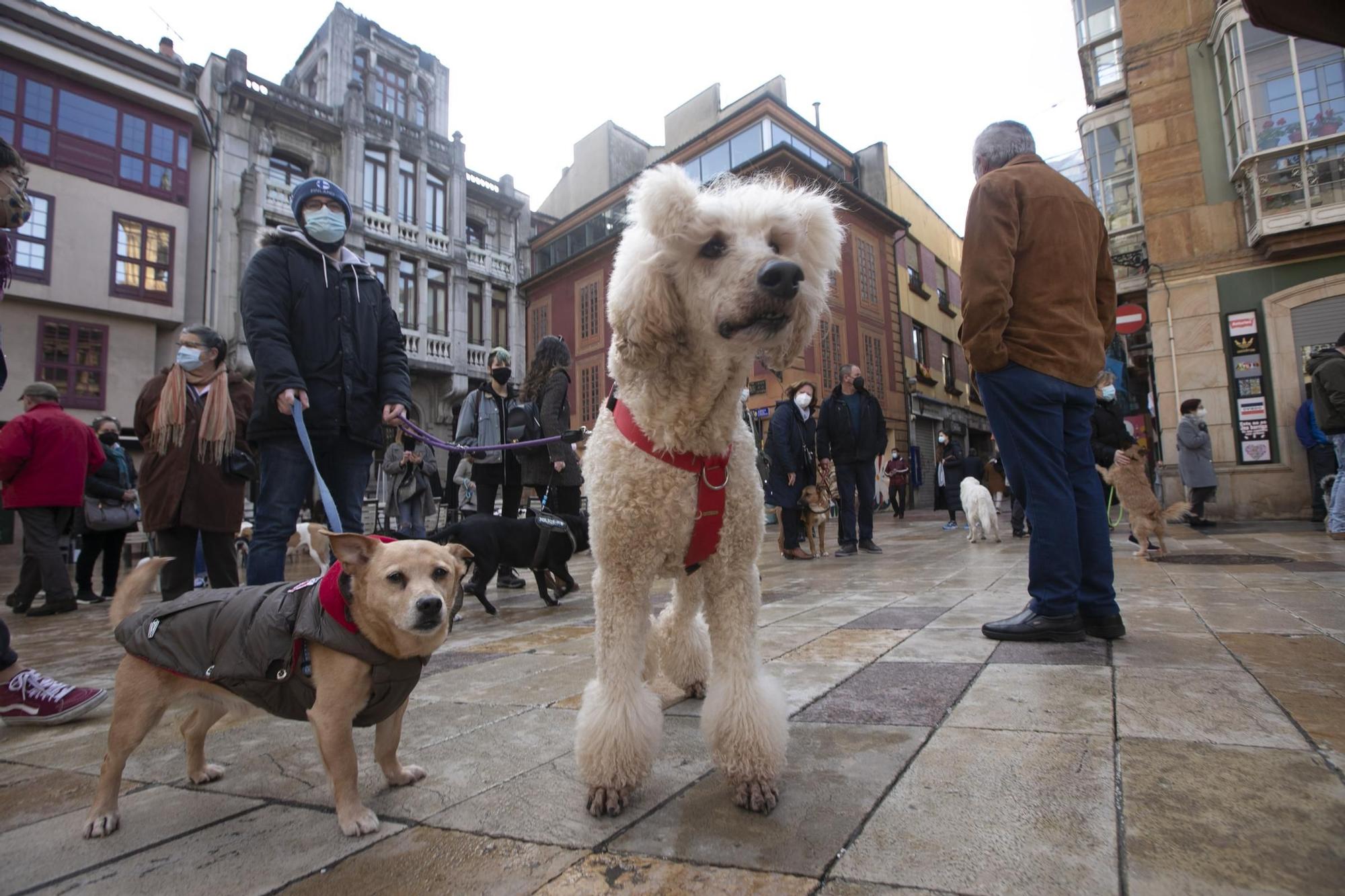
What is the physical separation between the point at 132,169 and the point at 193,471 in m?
18.2

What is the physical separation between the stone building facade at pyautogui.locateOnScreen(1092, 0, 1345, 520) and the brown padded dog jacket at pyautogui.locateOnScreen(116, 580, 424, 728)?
43.1 ft

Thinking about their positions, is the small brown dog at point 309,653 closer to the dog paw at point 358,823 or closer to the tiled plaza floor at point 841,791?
the dog paw at point 358,823

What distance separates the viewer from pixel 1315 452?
31.0 feet

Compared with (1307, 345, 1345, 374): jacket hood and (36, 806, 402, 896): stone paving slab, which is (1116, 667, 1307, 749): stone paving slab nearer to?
(36, 806, 402, 896): stone paving slab

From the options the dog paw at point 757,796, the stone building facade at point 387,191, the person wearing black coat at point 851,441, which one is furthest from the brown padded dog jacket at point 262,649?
the stone building facade at point 387,191

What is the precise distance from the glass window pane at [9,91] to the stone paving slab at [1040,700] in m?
22.1

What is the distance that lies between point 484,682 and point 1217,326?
43.5 feet

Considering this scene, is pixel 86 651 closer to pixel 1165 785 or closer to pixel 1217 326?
pixel 1165 785

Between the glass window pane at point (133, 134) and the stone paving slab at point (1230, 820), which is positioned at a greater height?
the glass window pane at point (133, 134)

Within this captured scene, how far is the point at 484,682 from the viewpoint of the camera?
9.22ft

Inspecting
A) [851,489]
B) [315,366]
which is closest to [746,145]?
[851,489]

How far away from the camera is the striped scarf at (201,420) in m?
3.74

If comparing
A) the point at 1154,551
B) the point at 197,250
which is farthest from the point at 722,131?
the point at 1154,551

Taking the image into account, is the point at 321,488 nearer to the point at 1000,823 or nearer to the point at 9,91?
the point at 1000,823
